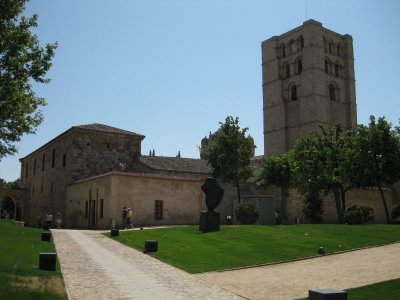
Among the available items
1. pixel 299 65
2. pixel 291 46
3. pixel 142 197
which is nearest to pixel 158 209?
pixel 142 197

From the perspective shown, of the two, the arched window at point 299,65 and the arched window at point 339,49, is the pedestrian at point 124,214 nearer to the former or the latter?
the arched window at point 299,65

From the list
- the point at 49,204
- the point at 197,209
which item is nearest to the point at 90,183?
the point at 197,209

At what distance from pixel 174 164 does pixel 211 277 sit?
3000 centimetres

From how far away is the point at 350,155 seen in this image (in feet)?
98.3

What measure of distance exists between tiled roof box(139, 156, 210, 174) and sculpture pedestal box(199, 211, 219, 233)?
17449mm

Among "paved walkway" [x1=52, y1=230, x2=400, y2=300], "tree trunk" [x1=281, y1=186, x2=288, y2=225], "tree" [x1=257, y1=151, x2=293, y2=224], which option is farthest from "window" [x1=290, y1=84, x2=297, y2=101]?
"paved walkway" [x1=52, y1=230, x2=400, y2=300]

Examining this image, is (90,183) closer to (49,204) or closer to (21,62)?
(49,204)

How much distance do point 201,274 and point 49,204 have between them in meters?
37.5

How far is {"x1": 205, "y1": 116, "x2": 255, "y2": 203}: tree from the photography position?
112 ft

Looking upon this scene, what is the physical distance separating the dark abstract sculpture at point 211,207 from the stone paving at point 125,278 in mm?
5685

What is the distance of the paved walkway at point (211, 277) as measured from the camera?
945 centimetres

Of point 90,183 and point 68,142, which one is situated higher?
point 68,142

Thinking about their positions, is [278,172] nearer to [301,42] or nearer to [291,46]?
[301,42]

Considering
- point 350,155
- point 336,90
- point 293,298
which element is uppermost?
point 336,90
